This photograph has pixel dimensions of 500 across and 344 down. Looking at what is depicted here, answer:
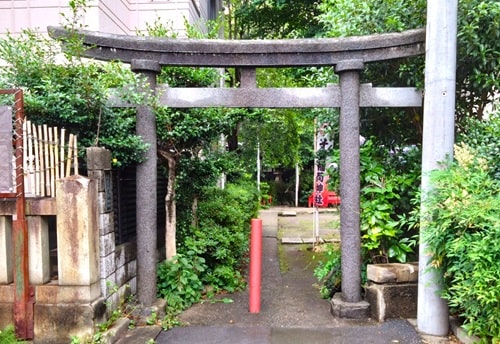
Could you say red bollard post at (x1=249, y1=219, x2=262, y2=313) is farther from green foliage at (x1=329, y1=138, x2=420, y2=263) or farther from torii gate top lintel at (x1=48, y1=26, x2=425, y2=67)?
torii gate top lintel at (x1=48, y1=26, x2=425, y2=67)

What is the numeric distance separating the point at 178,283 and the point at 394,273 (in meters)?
2.97

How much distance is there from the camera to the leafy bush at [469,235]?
3.10m

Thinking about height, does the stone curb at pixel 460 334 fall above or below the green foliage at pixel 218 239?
below

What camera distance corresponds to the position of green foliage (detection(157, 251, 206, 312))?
5.11 meters

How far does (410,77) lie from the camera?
5.14m

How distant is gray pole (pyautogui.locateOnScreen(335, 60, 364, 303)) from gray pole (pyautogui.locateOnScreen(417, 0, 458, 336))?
2.68ft

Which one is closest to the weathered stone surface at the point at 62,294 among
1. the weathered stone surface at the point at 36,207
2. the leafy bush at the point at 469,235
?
the weathered stone surface at the point at 36,207

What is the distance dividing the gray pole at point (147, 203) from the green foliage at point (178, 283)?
33 cm

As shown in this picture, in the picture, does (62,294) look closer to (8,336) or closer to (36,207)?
(8,336)

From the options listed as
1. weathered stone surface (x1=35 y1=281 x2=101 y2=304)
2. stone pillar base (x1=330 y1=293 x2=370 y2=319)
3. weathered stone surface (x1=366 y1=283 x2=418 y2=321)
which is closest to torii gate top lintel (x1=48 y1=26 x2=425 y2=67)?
weathered stone surface (x1=35 y1=281 x2=101 y2=304)

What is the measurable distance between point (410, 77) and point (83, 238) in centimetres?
476

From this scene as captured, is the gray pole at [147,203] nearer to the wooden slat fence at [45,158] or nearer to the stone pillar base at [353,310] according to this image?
the wooden slat fence at [45,158]

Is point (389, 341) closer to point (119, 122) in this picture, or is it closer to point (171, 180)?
point (171, 180)

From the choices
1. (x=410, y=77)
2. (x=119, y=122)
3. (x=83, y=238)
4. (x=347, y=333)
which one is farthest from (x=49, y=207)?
(x=410, y=77)
